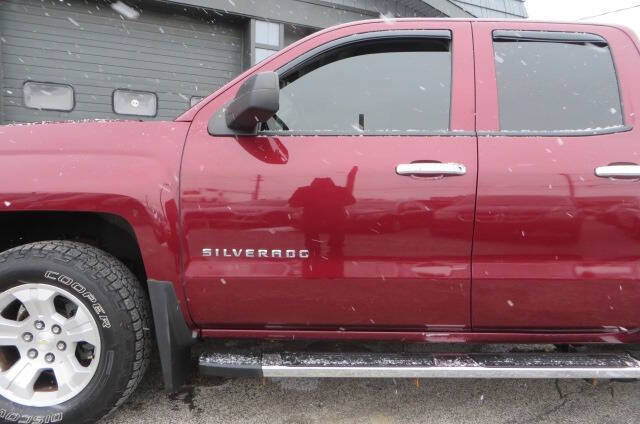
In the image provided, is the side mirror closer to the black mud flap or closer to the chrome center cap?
the black mud flap

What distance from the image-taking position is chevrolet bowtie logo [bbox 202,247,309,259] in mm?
2014

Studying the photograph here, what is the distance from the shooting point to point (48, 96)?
264 inches

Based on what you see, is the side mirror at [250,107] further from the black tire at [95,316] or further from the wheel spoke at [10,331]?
the wheel spoke at [10,331]

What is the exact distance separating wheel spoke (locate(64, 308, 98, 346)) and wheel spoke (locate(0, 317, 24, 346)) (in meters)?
0.22

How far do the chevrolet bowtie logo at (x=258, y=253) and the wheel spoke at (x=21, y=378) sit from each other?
0.92m

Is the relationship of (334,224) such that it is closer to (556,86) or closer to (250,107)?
(250,107)

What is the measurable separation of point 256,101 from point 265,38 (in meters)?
6.62

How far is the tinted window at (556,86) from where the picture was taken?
84.2 inches

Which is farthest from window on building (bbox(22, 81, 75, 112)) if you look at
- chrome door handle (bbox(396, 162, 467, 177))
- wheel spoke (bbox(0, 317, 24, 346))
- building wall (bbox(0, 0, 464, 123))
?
chrome door handle (bbox(396, 162, 467, 177))

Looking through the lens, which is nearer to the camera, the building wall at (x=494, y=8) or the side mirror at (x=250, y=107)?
the side mirror at (x=250, y=107)

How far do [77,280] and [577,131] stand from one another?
2.24 m

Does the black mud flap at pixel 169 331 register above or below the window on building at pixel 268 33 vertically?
below

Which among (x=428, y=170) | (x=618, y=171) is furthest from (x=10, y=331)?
(x=618, y=171)

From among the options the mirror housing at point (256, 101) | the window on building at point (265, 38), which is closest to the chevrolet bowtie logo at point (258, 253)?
the mirror housing at point (256, 101)
